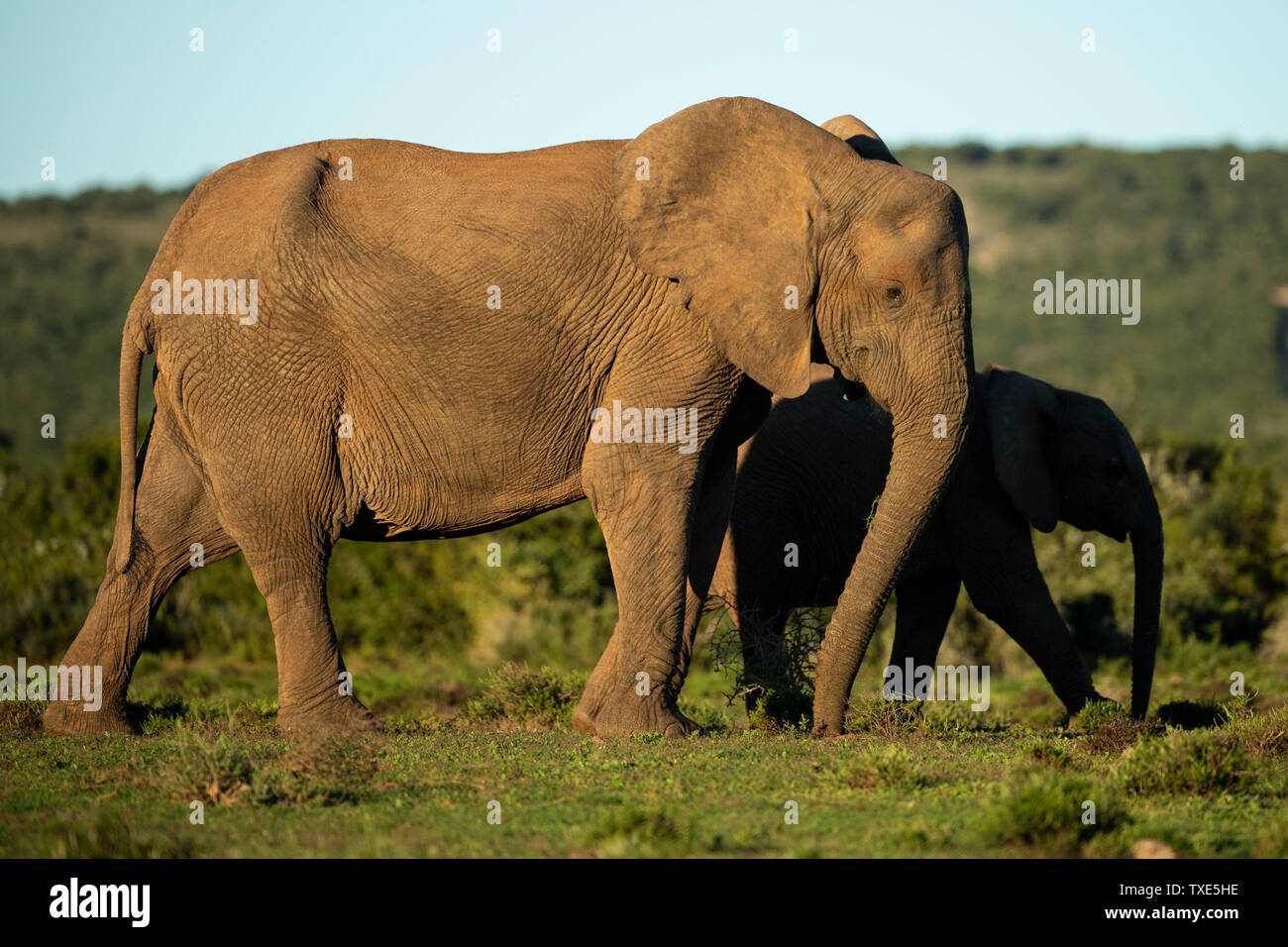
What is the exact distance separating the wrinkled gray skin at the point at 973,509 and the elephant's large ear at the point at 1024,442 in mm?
12

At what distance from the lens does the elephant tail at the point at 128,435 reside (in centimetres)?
1056

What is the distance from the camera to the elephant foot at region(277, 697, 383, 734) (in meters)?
10.2

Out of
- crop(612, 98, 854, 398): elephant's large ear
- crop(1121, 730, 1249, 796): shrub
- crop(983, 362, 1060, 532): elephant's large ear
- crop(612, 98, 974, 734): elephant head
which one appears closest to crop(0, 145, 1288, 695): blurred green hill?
crop(983, 362, 1060, 532): elephant's large ear

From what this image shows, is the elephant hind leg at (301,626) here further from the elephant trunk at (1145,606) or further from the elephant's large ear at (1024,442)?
the elephant trunk at (1145,606)

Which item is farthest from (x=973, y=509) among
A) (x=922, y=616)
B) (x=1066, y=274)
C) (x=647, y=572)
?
(x=1066, y=274)

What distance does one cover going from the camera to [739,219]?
10297mm

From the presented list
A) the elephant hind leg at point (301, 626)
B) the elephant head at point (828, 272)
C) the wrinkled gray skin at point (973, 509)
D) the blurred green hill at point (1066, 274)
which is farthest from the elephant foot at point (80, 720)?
the blurred green hill at point (1066, 274)

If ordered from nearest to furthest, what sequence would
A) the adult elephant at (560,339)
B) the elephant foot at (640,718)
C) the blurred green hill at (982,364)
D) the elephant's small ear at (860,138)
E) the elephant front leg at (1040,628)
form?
the adult elephant at (560,339)
the elephant foot at (640,718)
the elephant's small ear at (860,138)
the elephant front leg at (1040,628)
the blurred green hill at (982,364)

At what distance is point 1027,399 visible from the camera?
13320mm

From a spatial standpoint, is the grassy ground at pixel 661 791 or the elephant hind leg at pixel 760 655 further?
the elephant hind leg at pixel 760 655

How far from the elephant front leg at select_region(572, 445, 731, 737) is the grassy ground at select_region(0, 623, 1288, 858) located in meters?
0.33

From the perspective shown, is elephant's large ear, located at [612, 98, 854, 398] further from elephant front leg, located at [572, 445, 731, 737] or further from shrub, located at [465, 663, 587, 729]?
shrub, located at [465, 663, 587, 729]

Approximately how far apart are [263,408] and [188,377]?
1.99 ft
